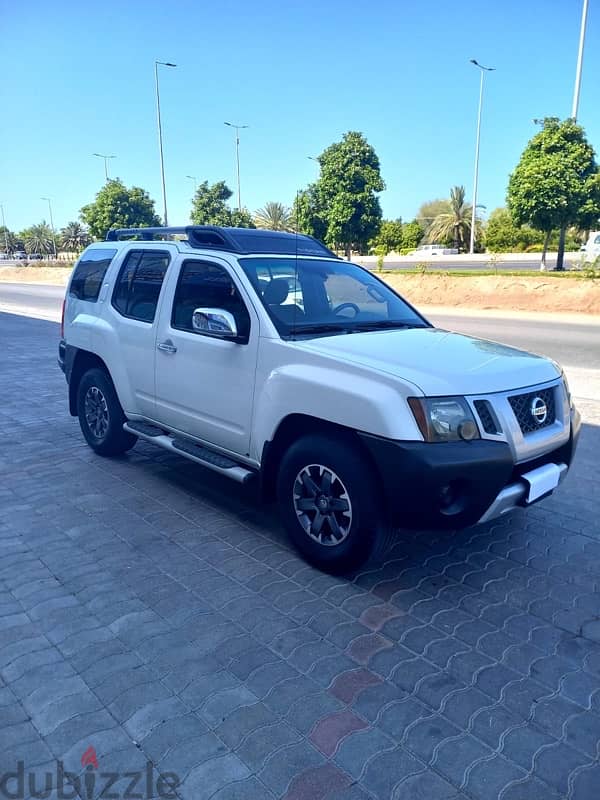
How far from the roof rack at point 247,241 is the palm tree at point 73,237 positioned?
8775 cm

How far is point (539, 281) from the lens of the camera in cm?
2050

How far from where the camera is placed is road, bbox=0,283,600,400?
912 cm

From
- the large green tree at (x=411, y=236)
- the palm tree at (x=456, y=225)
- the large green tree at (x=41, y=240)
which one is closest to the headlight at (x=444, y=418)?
the large green tree at (x=411, y=236)

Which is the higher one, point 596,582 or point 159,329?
point 159,329

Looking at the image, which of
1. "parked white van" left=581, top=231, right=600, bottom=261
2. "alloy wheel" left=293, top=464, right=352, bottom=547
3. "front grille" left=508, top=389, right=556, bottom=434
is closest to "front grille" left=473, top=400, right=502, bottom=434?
"front grille" left=508, top=389, right=556, bottom=434

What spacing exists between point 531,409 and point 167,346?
8.38 feet

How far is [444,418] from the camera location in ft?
9.80

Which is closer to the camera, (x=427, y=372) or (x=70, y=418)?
(x=427, y=372)

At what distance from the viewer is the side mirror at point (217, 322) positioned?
371 cm

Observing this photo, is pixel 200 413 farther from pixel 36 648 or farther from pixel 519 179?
pixel 519 179

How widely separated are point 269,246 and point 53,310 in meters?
19.6

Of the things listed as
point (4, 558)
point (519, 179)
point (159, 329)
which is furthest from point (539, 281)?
point (4, 558)

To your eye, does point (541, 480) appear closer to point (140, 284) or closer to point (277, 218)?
point (140, 284)

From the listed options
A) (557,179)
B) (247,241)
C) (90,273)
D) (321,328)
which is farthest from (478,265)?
(321,328)
